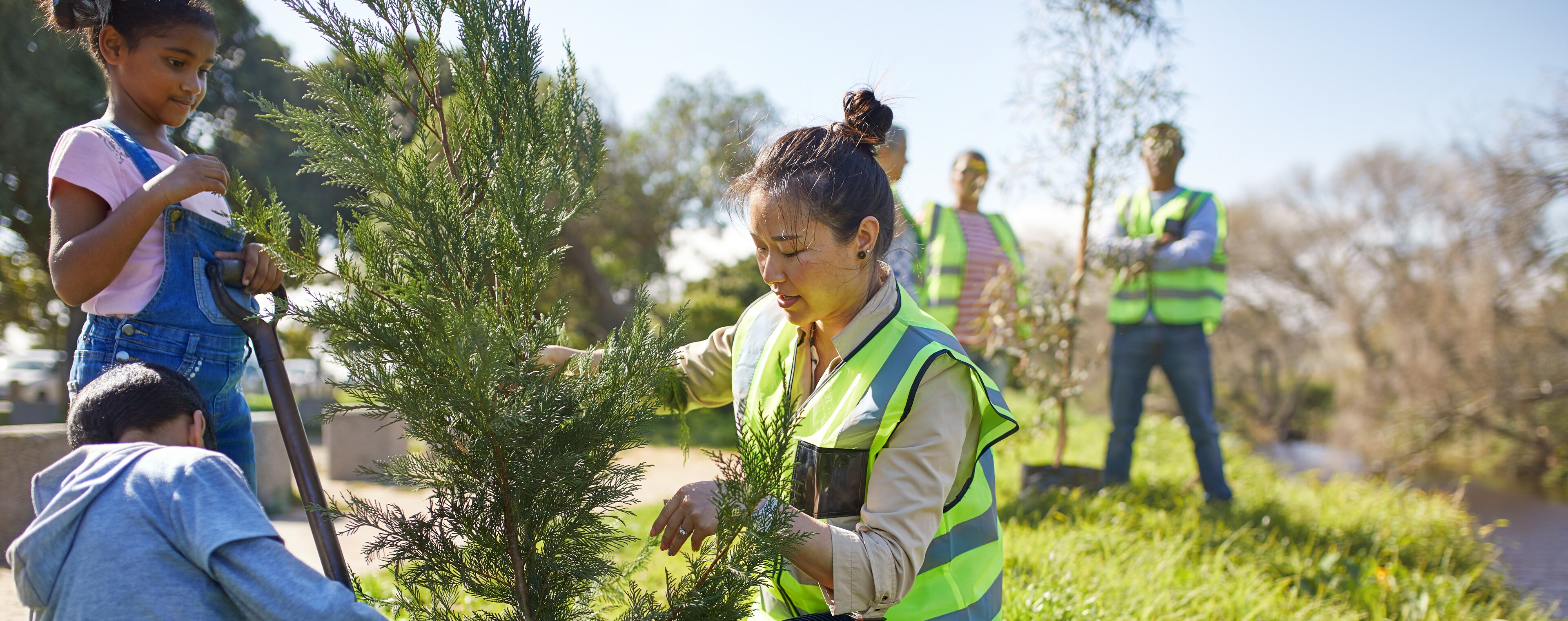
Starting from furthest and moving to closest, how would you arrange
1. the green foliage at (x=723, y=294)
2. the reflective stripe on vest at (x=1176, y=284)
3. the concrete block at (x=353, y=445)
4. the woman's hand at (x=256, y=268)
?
the green foliage at (x=723, y=294)
the concrete block at (x=353, y=445)
the reflective stripe on vest at (x=1176, y=284)
the woman's hand at (x=256, y=268)

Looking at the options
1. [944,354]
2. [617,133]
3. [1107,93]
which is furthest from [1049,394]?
[617,133]

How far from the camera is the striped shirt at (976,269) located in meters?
5.53

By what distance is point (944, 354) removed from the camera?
1.83 meters

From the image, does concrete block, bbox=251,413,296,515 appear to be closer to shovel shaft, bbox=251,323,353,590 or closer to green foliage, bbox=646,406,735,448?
green foliage, bbox=646,406,735,448

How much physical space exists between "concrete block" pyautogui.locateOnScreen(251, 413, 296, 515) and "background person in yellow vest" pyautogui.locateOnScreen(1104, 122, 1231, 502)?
5.21 meters

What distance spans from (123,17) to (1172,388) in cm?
514

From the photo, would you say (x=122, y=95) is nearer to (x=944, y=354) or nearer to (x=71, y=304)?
(x=71, y=304)

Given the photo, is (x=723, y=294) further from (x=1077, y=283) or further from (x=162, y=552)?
(x=162, y=552)

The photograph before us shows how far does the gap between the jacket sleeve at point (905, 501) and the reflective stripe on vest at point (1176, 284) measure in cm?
389

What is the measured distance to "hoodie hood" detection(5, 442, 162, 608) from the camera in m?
1.54

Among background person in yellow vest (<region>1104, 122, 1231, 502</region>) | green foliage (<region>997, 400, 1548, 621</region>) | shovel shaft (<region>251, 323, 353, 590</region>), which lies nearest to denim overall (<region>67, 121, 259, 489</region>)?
shovel shaft (<region>251, 323, 353, 590</region>)

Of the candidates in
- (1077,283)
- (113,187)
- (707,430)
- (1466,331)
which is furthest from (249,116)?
(1466,331)

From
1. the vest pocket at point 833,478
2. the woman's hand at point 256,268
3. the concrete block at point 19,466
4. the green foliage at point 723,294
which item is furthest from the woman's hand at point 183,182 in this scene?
the green foliage at point 723,294

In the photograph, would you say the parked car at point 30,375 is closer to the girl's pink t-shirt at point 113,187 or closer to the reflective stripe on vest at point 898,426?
the girl's pink t-shirt at point 113,187
